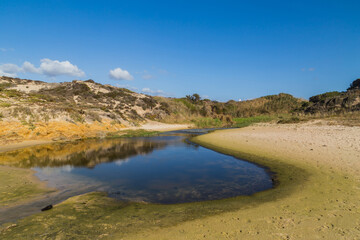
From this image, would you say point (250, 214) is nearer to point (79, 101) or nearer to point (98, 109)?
point (98, 109)

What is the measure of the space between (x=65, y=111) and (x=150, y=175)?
85.6ft

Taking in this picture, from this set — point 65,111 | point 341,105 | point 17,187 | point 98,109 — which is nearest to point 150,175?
point 17,187

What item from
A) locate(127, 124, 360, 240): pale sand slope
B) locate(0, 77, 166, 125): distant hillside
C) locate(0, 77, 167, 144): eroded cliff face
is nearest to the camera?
locate(127, 124, 360, 240): pale sand slope

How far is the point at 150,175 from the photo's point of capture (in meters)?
10.8

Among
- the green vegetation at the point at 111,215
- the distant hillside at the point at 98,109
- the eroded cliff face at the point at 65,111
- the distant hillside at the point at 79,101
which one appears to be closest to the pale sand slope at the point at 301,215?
the green vegetation at the point at 111,215

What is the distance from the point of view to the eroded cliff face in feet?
79.0

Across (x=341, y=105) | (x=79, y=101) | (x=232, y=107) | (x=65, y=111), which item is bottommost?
(x=65, y=111)

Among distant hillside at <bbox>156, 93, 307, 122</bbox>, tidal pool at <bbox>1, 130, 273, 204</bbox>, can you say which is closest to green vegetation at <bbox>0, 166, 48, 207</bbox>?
tidal pool at <bbox>1, 130, 273, 204</bbox>

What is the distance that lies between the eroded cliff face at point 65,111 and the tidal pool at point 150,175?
9631 mm

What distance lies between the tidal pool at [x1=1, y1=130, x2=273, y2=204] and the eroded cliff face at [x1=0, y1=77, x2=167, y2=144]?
9631 mm

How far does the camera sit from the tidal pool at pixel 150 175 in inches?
322

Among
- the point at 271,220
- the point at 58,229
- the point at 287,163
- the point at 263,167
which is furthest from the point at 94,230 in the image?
the point at 287,163

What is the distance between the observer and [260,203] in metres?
6.76

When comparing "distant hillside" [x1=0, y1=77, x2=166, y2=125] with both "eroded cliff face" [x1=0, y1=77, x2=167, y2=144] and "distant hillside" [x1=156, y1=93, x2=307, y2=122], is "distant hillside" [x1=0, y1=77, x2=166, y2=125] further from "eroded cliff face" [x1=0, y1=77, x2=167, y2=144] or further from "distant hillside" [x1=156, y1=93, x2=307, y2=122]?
"distant hillside" [x1=156, y1=93, x2=307, y2=122]
